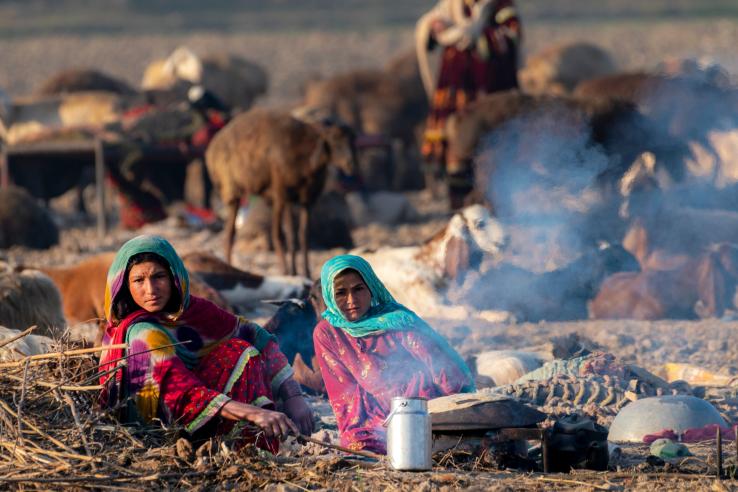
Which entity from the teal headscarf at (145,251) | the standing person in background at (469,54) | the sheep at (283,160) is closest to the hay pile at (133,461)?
the teal headscarf at (145,251)

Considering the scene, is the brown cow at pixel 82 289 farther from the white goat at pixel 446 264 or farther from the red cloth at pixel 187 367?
the red cloth at pixel 187 367

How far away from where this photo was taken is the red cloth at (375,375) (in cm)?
490

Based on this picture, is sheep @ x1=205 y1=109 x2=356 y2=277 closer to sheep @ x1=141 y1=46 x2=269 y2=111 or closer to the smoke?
the smoke

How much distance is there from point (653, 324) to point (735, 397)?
6.64ft

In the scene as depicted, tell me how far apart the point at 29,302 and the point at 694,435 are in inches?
156

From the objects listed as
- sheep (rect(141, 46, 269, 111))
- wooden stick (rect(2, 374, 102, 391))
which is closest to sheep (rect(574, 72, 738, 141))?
wooden stick (rect(2, 374, 102, 391))

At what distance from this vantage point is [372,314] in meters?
5.07

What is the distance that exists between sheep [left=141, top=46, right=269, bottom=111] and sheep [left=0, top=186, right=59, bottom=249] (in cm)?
696

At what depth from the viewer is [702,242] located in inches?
369

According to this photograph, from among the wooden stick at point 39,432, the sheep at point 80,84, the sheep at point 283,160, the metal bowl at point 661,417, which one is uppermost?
the sheep at point 80,84

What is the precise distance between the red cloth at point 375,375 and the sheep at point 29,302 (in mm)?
2765

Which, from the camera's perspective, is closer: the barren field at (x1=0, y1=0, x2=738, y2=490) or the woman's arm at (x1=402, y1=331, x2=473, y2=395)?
the barren field at (x1=0, y1=0, x2=738, y2=490)

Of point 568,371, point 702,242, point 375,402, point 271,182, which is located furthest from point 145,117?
point 375,402

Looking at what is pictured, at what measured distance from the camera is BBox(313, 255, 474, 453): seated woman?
493 cm
